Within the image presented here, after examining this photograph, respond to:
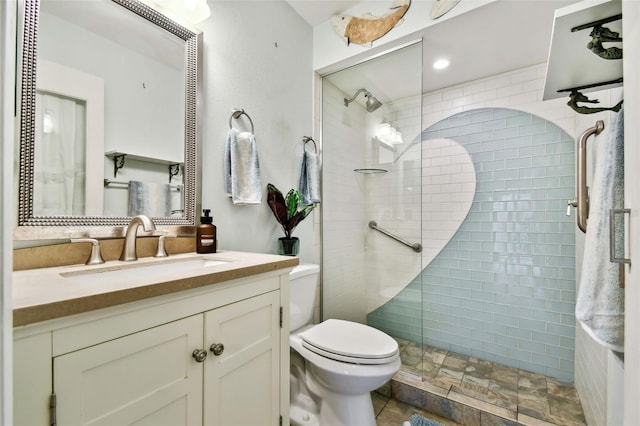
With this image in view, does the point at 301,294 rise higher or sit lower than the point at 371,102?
lower

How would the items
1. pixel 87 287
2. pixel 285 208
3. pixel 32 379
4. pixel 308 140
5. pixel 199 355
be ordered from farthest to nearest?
pixel 308 140 → pixel 285 208 → pixel 199 355 → pixel 87 287 → pixel 32 379

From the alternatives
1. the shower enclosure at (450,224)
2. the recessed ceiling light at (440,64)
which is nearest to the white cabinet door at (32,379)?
the shower enclosure at (450,224)

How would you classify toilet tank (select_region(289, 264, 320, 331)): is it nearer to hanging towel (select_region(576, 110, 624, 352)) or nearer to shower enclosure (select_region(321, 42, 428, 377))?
shower enclosure (select_region(321, 42, 428, 377))

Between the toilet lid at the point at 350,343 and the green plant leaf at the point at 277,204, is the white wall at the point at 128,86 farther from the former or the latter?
the toilet lid at the point at 350,343

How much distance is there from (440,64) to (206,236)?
200 centimetres

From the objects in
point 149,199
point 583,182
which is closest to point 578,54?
point 583,182

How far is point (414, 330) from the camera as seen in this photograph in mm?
1957

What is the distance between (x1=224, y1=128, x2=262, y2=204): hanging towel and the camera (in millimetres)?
1479

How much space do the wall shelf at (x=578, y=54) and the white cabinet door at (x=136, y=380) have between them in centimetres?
125

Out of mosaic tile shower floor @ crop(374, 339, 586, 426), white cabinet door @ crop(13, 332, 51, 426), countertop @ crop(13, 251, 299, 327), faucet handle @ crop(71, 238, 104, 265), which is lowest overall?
mosaic tile shower floor @ crop(374, 339, 586, 426)

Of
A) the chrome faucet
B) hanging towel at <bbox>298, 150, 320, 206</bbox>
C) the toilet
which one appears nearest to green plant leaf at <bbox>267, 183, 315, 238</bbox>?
hanging towel at <bbox>298, 150, 320, 206</bbox>

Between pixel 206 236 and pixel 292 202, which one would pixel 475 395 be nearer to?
pixel 292 202

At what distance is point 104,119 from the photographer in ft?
Answer: 3.53

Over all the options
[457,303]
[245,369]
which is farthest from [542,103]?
[245,369]
